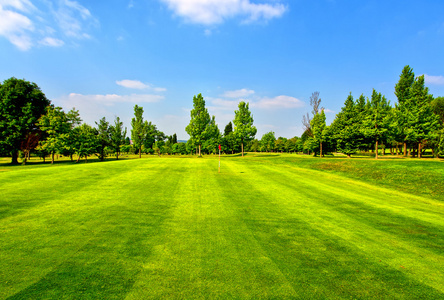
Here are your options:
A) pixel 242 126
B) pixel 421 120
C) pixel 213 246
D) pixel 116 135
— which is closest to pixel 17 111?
pixel 116 135

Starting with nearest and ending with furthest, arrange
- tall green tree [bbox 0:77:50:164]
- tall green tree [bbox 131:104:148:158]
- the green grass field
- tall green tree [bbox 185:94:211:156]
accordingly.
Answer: the green grass field, tall green tree [bbox 0:77:50:164], tall green tree [bbox 185:94:211:156], tall green tree [bbox 131:104:148:158]

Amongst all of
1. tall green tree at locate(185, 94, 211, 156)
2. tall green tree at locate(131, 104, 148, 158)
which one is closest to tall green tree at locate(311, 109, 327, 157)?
tall green tree at locate(185, 94, 211, 156)

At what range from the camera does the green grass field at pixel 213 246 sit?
4.15 metres

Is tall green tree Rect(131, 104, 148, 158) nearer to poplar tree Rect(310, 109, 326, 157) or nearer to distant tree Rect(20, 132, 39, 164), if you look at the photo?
distant tree Rect(20, 132, 39, 164)

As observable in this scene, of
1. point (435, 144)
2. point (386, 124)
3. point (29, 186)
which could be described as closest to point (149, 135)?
point (29, 186)

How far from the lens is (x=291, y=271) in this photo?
4789 mm

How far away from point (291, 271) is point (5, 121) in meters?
55.2

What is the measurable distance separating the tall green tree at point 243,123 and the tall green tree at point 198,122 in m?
10.9

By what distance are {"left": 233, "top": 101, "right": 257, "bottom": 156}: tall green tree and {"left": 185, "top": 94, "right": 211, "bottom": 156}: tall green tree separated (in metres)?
10.9

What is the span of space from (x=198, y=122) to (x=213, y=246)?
58419 mm

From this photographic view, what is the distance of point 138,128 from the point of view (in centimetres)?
7425

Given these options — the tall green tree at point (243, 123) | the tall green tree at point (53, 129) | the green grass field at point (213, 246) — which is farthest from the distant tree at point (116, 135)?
the green grass field at point (213, 246)

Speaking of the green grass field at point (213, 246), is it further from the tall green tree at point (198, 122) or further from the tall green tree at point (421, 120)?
the tall green tree at point (198, 122)

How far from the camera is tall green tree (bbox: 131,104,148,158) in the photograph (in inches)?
2916
